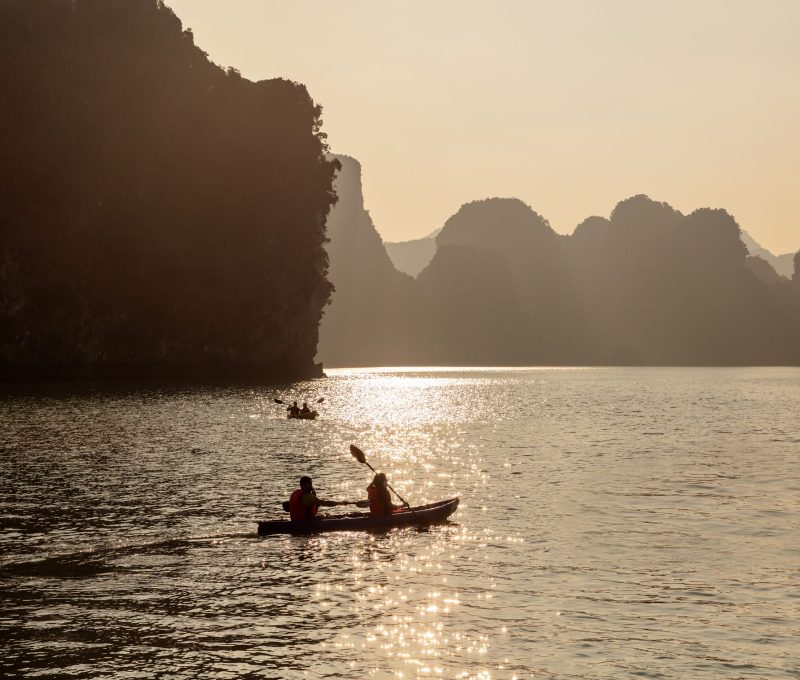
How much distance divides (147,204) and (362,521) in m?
98.4

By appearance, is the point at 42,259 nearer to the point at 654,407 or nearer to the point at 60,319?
the point at 60,319

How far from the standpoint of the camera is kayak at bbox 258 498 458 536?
23.0 m

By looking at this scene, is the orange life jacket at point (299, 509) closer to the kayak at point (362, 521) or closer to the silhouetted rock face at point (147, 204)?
the kayak at point (362, 521)

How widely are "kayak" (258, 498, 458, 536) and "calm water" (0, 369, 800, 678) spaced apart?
0.38m

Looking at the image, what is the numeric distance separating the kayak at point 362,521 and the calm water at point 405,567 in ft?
1.23

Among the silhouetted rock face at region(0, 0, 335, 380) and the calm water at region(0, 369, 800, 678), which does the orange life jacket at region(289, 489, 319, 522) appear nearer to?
the calm water at region(0, 369, 800, 678)

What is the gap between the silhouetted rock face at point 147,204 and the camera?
97062 millimetres

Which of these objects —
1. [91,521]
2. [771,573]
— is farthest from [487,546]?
[91,521]

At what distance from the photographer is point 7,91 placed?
3772 inches

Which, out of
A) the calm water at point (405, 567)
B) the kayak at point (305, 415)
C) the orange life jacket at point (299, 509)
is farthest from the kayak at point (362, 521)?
the kayak at point (305, 415)

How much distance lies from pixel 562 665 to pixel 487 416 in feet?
199

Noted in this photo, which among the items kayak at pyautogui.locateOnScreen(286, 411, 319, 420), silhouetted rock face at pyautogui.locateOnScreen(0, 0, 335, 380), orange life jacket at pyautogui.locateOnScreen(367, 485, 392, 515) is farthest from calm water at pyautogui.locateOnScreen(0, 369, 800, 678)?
silhouetted rock face at pyautogui.locateOnScreen(0, 0, 335, 380)

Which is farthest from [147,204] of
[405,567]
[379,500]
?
[405,567]

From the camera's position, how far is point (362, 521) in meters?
24.0
